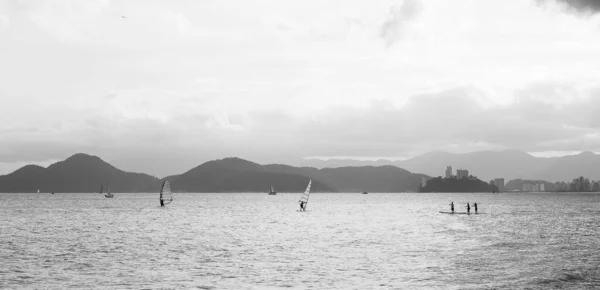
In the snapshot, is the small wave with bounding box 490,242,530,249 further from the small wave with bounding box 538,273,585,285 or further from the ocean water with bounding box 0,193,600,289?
the small wave with bounding box 538,273,585,285

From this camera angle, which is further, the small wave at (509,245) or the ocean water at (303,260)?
the small wave at (509,245)

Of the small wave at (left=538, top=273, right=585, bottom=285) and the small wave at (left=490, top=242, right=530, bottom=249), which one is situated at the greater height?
the small wave at (left=490, top=242, right=530, bottom=249)

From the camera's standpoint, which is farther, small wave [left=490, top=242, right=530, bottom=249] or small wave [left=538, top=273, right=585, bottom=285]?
small wave [left=490, top=242, right=530, bottom=249]

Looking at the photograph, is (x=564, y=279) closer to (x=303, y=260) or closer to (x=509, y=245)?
(x=303, y=260)

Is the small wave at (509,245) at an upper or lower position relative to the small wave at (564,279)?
upper

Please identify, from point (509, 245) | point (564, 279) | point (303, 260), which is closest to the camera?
point (564, 279)

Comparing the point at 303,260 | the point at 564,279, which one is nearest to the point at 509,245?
the point at 564,279

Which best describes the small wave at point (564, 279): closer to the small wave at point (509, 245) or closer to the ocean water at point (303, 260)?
the ocean water at point (303, 260)

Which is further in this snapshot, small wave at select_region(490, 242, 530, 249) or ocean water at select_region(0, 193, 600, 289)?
small wave at select_region(490, 242, 530, 249)

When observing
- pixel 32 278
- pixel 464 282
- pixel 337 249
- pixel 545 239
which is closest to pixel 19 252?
pixel 32 278

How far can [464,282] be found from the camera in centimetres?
4534

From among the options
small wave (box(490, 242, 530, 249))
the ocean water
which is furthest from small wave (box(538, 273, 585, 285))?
small wave (box(490, 242, 530, 249))

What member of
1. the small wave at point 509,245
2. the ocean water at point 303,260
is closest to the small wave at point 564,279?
the ocean water at point 303,260

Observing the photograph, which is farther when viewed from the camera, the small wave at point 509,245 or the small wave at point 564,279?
the small wave at point 509,245
